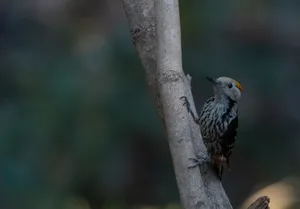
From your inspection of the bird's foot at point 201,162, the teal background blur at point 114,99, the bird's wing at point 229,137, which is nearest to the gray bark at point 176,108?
the bird's foot at point 201,162

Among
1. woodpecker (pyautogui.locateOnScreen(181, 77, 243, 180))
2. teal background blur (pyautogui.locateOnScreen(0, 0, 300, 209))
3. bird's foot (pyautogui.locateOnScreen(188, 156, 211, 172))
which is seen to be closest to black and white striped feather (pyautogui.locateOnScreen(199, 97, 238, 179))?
woodpecker (pyautogui.locateOnScreen(181, 77, 243, 180))

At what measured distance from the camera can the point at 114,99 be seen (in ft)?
Result: 17.0

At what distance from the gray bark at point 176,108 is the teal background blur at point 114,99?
2.26 metres

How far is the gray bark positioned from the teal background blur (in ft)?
7.41

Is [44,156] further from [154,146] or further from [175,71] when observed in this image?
[175,71]

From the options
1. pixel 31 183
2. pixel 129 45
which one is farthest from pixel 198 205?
pixel 129 45

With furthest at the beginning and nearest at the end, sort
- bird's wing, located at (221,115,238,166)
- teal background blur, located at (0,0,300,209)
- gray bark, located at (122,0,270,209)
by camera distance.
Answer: teal background blur, located at (0,0,300,209)
bird's wing, located at (221,115,238,166)
gray bark, located at (122,0,270,209)

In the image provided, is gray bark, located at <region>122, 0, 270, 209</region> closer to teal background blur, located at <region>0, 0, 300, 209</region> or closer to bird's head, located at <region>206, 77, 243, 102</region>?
bird's head, located at <region>206, 77, 243, 102</region>

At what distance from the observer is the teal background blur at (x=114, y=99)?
4895 mm

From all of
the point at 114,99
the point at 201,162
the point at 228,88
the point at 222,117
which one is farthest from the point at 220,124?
the point at 114,99

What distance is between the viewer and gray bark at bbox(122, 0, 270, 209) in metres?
2.36

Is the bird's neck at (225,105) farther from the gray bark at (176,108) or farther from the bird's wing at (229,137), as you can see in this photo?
the gray bark at (176,108)

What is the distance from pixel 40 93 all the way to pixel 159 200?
1.56 metres

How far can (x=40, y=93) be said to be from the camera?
16.4 feet
